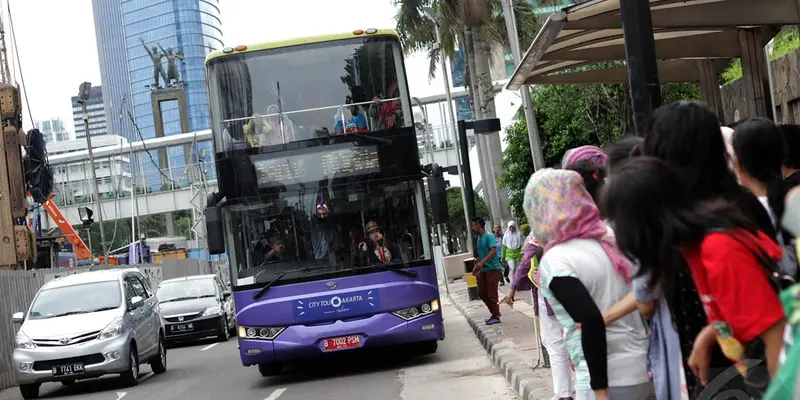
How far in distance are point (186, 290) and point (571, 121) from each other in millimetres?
11775


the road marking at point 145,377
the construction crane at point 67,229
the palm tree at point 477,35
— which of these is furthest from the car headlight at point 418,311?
the construction crane at point 67,229

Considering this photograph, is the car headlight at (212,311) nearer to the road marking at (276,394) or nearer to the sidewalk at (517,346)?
the sidewalk at (517,346)

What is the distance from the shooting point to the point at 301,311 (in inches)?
524

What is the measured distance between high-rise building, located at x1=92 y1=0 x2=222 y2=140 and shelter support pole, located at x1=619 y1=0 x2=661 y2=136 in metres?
172

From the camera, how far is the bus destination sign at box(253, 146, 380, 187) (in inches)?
528

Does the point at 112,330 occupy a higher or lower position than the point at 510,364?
higher

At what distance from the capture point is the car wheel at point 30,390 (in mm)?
15750

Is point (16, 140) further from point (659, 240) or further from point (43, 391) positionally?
point (659, 240)

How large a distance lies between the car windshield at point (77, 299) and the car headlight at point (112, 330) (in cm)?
59

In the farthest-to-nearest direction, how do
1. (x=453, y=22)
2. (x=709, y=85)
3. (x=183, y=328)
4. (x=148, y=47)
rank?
1. (x=148, y=47)
2. (x=453, y=22)
3. (x=183, y=328)
4. (x=709, y=85)

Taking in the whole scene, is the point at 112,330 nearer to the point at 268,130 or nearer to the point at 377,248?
the point at 268,130

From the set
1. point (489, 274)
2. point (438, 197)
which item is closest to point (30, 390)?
point (438, 197)

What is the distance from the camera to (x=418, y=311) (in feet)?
44.4

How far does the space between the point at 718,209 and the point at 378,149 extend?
10.3 meters
